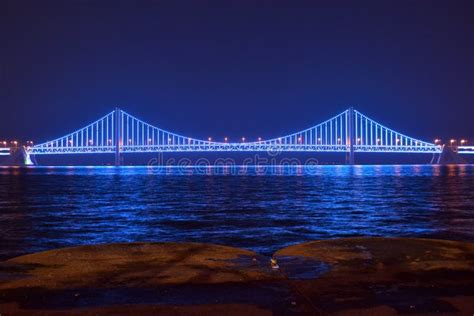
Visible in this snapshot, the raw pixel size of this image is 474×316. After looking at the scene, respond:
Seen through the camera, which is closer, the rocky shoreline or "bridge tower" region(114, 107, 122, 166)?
the rocky shoreline

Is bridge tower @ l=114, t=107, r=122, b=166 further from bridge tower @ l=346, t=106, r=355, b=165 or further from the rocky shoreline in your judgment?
the rocky shoreline

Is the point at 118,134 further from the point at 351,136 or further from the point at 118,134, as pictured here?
the point at 351,136

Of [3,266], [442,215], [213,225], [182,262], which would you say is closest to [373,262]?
[182,262]

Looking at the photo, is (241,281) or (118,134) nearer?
(241,281)

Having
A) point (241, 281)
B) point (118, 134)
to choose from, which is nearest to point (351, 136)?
point (118, 134)

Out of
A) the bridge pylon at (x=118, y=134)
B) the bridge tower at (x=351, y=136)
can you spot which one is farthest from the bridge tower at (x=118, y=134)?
the bridge tower at (x=351, y=136)

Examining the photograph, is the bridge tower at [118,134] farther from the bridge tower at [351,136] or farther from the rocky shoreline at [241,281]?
the rocky shoreline at [241,281]

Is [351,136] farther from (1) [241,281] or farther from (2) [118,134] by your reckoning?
(1) [241,281]

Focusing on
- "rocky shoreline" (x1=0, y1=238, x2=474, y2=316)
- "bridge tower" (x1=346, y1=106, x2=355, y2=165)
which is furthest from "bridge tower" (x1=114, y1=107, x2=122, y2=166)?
"rocky shoreline" (x1=0, y1=238, x2=474, y2=316)

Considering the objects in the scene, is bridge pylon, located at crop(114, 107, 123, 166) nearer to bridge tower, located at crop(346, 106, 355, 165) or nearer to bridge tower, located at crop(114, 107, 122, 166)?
bridge tower, located at crop(114, 107, 122, 166)

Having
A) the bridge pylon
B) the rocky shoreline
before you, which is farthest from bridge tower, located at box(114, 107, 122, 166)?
the rocky shoreline

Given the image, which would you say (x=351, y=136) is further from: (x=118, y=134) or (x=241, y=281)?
(x=241, y=281)

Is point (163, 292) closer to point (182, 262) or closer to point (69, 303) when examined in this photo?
point (69, 303)

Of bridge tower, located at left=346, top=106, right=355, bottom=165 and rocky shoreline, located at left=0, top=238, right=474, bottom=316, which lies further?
bridge tower, located at left=346, top=106, right=355, bottom=165
